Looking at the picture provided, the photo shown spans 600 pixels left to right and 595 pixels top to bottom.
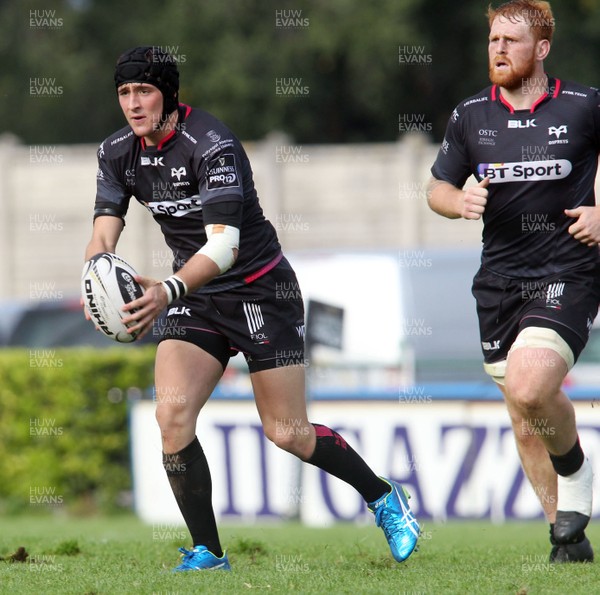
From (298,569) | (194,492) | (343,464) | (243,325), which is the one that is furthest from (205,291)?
(298,569)

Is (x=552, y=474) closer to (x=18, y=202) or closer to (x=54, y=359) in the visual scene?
(x=54, y=359)

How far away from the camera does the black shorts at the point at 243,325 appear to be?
6238 mm

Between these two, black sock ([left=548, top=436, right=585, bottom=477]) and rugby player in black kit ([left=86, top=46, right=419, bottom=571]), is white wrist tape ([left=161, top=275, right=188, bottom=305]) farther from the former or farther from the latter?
black sock ([left=548, top=436, right=585, bottom=477])

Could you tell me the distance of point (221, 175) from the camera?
593 cm

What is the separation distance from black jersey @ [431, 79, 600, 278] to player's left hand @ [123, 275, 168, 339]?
1788mm

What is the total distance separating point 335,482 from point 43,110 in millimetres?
22804

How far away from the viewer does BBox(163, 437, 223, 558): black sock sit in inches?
242

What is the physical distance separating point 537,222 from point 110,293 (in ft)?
7.06

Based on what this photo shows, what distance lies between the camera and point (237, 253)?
19.5 ft

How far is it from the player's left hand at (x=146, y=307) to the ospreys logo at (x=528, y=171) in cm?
181

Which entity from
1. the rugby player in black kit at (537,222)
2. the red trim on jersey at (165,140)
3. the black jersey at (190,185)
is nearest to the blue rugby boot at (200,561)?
the black jersey at (190,185)

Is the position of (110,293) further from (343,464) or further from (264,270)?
(343,464)

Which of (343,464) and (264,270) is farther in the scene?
(343,464)

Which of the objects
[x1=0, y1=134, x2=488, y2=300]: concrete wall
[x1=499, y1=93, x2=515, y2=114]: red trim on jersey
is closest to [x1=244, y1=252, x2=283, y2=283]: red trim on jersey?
[x1=499, y1=93, x2=515, y2=114]: red trim on jersey
